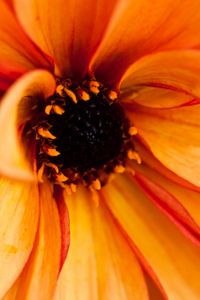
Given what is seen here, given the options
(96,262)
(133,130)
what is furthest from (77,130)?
(96,262)

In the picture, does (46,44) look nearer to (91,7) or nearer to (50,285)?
(91,7)

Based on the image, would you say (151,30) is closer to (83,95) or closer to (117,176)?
(83,95)

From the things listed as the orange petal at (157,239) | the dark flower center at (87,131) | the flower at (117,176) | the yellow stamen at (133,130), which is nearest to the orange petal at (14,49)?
the flower at (117,176)

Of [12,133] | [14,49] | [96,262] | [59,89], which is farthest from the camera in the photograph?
[96,262]

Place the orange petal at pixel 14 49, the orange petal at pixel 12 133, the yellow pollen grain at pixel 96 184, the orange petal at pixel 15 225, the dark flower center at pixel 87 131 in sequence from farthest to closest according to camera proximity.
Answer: the yellow pollen grain at pixel 96 184 < the dark flower center at pixel 87 131 < the orange petal at pixel 15 225 < the orange petal at pixel 14 49 < the orange petal at pixel 12 133

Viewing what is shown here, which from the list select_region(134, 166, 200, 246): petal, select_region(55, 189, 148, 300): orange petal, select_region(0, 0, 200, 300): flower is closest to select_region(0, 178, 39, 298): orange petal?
select_region(0, 0, 200, 300): flower

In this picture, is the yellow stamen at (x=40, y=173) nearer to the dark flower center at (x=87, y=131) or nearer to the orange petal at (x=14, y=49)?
the dark flower center at (x=87, y=131)
